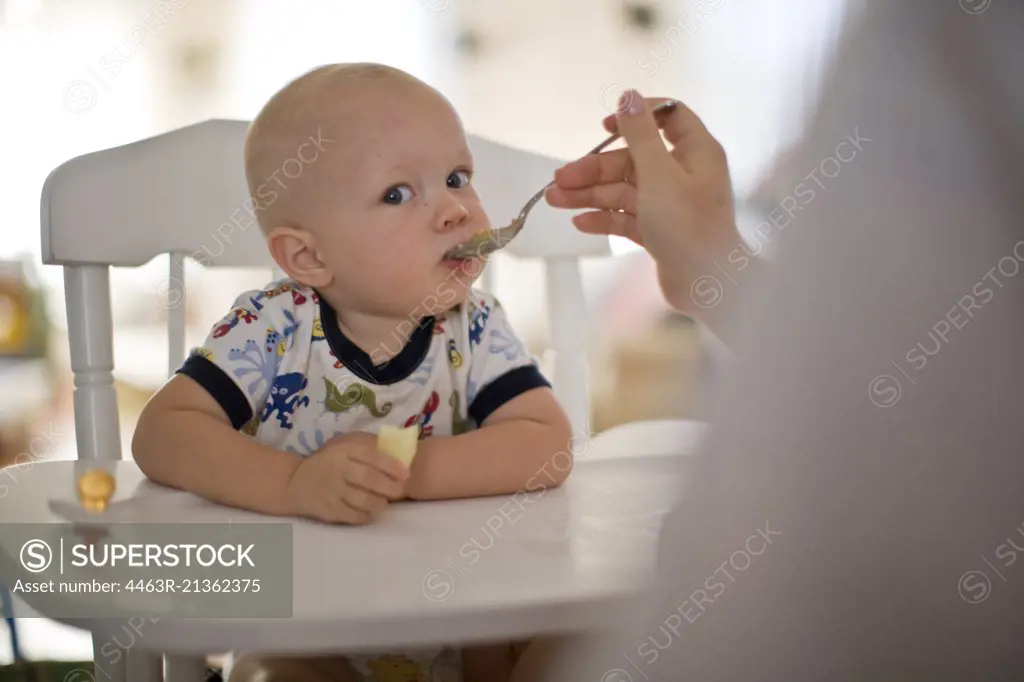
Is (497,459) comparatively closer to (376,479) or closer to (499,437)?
(499,437)

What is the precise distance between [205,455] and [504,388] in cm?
23

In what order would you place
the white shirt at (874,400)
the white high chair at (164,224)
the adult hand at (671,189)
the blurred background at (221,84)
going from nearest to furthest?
the white shirt at (874,400) < the adult hand at (671,189) < the white high chair at (164,224) < the blurred background at (221,84)

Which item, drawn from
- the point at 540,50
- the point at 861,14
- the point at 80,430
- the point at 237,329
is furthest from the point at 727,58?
the point at 540,50

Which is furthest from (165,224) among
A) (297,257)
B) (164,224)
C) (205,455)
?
(205,455)

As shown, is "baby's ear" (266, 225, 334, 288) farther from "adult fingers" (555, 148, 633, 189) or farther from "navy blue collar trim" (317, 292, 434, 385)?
"adult fingers" (555, 148, 633, 189)

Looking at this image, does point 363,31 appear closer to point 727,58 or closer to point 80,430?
point 80,430

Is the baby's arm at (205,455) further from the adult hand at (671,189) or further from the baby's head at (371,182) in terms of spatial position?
the adult hand at (671,189)

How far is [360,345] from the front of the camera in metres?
0.76

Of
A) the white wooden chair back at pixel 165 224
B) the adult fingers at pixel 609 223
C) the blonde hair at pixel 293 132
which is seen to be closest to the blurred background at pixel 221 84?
the white wooden chair back at pixel 165 224

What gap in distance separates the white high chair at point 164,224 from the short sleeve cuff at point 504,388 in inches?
5.4

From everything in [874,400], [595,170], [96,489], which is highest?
[595,170]

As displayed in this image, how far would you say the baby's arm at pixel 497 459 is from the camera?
65 centimetres

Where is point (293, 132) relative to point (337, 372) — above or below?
above

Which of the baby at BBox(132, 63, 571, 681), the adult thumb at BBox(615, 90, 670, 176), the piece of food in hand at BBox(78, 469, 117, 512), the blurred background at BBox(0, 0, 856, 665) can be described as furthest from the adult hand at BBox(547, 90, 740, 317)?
the blurred background at BBox(0, 0, 856, 665)
